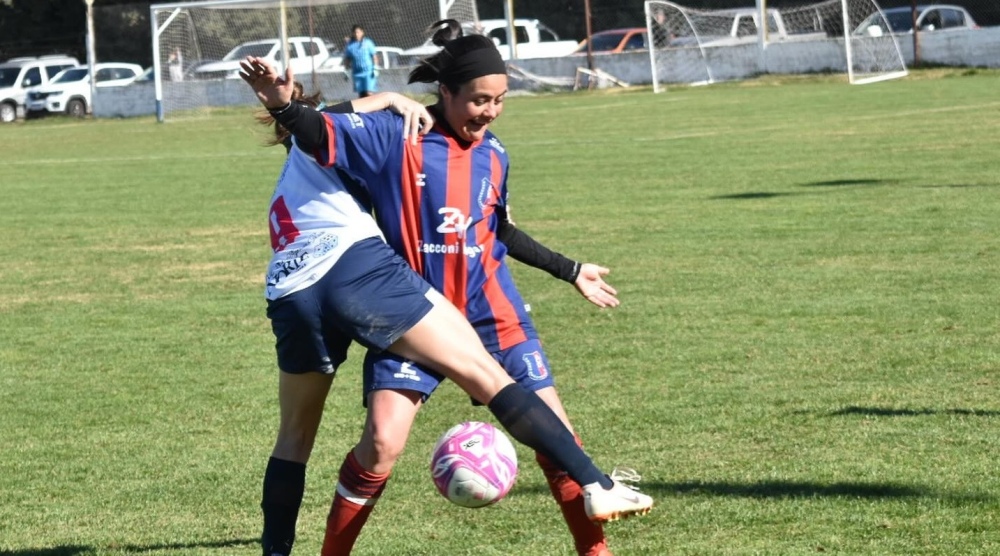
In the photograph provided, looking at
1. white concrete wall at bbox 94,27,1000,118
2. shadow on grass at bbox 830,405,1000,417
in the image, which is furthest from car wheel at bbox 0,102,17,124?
shadow on grass at bbox 830,405,1000,417

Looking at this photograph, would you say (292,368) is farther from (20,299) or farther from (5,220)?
(5,220)

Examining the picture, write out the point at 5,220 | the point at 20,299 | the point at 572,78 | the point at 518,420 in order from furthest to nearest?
the point at 572,78
the point at 5,220
the point at 20,299
the point at 518,420

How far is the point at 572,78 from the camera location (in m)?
38.4

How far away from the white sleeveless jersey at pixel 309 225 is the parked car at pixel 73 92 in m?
38.6

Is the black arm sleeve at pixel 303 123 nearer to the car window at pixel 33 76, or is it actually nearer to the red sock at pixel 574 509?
the red sock at pixel 574 509

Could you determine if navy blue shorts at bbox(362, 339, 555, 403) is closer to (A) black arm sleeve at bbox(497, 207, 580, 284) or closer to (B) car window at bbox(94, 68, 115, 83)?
(A) black arm sleeve at bbox(497, 207, 580, 284)

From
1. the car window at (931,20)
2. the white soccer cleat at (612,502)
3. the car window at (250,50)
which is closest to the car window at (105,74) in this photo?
the car window at (250,50)

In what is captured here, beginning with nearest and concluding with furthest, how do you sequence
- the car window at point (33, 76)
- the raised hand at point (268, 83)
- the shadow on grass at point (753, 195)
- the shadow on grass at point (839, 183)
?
the raised hand at point (268, 83)
the shadow on grass at point (753, 195)
the shadow on grass at point (839, 183)
the car window at point (33, 76)

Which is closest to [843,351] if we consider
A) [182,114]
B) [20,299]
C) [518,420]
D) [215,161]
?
[518,420]

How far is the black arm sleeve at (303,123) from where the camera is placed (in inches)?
162

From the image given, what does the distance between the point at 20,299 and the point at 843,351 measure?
6.27 meters

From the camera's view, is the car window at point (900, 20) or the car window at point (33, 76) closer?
the car window at point (900, 20)

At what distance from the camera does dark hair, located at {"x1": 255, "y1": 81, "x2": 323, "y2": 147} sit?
437 centimetres

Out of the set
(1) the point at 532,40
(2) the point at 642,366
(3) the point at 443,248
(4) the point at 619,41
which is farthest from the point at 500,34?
(3) the point at 443,248
